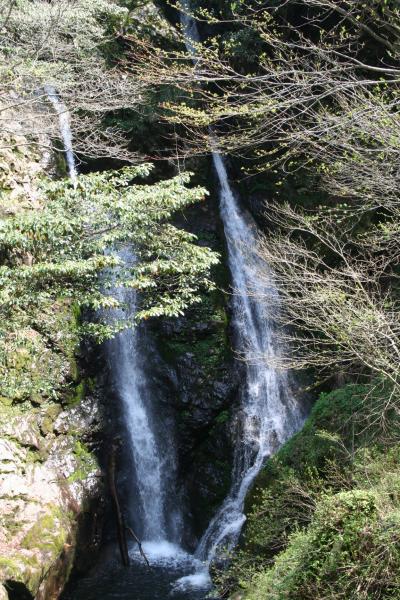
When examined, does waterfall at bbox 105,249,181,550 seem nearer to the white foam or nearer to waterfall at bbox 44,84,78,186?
the white foam

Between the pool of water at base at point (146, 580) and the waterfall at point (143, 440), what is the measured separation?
0.69m

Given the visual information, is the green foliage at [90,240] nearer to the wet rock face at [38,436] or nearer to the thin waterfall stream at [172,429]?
the wet rock face at [38,436]

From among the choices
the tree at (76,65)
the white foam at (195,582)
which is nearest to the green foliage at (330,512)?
the white foam at (195,582)

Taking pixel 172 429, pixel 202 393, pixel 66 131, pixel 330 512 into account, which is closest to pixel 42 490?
pixel 172 429

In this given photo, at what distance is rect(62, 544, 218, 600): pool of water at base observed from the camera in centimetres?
914

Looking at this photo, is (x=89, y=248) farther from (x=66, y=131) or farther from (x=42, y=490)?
(x=66, y=131)

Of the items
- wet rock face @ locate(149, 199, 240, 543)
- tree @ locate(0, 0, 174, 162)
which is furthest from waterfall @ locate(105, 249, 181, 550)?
tree @ locate(0, 0, 174, 162)

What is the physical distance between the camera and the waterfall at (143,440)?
11555 mm

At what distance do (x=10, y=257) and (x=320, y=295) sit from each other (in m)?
6.01

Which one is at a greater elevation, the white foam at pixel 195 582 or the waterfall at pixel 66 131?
the waterfall at pixel 66 131

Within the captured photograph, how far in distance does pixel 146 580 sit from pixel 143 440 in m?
2.98

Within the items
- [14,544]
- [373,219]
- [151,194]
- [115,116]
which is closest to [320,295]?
[151,194]

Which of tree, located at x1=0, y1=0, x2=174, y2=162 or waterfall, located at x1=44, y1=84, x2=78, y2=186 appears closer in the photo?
tree, located at x1=0, y1=0, x2=174, y2=162

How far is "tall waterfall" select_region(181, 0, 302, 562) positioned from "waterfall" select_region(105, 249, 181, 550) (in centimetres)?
116
